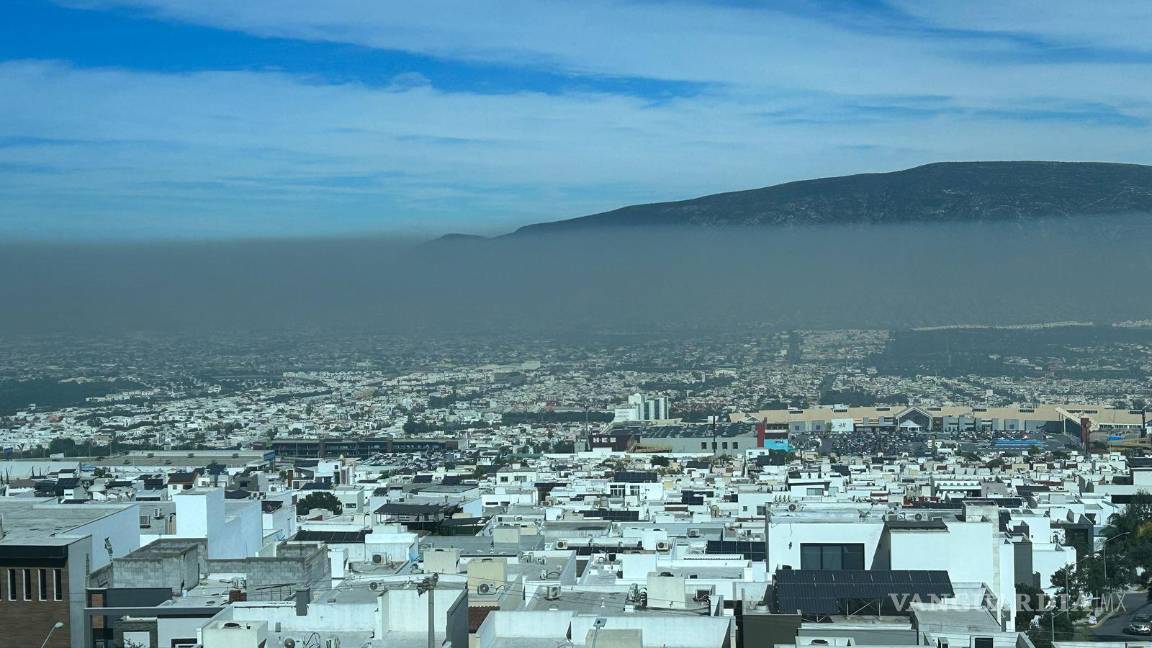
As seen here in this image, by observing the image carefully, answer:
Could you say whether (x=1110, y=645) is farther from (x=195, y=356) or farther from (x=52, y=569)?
(x=195, y=356)

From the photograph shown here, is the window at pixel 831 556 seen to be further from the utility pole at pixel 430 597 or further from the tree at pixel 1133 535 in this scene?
the tree at pixel 1133 535

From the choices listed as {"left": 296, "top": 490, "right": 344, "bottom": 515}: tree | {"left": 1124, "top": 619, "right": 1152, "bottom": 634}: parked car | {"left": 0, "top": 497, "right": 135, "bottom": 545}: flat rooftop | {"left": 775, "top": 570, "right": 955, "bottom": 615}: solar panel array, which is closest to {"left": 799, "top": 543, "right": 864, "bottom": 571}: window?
{"left": 775, "top": 570, "right": 955, "bottom": 615}: solar panel array

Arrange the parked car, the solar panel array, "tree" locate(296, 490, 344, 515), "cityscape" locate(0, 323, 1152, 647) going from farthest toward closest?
"tree" locate(296, 490, 344, 515) < the parked car < "cityscape" locate(0, 323, 1152, 647) < the solar panel array

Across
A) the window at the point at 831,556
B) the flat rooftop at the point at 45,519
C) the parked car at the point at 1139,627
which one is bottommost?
the parked car at the point at 1139,627

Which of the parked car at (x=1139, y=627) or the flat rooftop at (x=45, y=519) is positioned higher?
the flat rooftop at (x=45, y=519)

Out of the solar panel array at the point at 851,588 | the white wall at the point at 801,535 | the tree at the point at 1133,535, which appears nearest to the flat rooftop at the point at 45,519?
the white wall at the point at 801,535

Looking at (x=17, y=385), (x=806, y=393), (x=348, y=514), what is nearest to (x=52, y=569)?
(x=348, y=514)

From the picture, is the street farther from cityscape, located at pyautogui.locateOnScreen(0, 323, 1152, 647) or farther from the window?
the window
